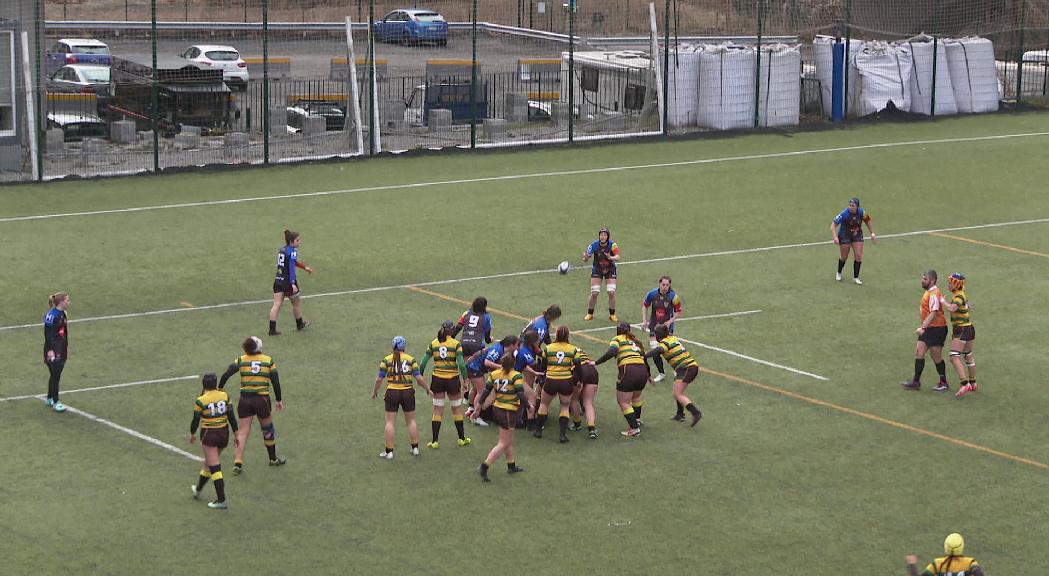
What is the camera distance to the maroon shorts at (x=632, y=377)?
778 inches

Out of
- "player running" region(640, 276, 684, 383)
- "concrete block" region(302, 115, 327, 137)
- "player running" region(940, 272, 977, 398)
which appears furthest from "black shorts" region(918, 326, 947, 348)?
"concrete block" region(302, 115, 327, 137)

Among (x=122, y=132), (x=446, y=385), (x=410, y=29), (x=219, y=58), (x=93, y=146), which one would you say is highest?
(x=410, y=29)

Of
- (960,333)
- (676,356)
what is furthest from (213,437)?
(960,333)

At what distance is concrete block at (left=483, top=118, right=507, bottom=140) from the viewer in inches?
1708

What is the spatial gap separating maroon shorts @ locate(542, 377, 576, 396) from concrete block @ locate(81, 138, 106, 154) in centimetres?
2348

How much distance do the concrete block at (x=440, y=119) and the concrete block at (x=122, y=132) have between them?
29.5 ft

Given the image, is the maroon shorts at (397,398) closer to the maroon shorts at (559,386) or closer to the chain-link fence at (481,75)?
the maroon shorts at (559,386)

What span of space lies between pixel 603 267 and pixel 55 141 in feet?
64.3

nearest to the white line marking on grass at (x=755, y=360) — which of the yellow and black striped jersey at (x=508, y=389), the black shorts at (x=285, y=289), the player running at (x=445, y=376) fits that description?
the player running at (x=445, y=376)

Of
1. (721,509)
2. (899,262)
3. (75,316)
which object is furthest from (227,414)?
(899,262)

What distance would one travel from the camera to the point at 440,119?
145 ft

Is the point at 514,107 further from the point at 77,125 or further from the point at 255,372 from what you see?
the point at 255,372

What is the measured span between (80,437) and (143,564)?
4.69 m

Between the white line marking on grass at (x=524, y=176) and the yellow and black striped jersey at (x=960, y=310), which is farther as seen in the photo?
the white line marking on grass at (x=524, y=176)
